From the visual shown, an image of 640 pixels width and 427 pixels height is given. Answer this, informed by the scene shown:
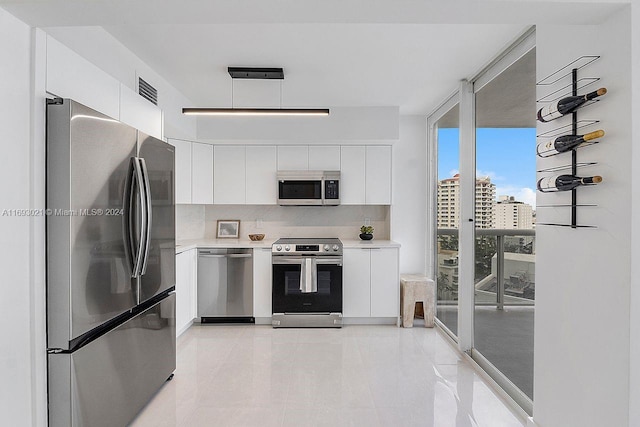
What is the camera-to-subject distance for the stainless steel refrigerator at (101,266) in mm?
1851

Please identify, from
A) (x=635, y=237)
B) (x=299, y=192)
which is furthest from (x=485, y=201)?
(x=299, y=192)

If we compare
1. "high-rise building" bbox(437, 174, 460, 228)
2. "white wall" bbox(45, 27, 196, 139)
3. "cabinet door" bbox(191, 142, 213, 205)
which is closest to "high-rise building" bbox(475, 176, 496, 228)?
"high-rise building" bbox(437, 174, 460, 228)

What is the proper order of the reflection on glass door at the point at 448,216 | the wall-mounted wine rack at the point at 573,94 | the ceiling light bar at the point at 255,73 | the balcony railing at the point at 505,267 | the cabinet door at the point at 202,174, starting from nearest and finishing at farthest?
the wall-mounted wine rack at the point at 573,94 < the balcony railing at the point at 505,267 < the ceiling light bar at the point at 255,73 < the reflection on glass door at the point at 448,216 < the cabinet door at the point at 202,174

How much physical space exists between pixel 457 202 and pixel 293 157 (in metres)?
2.08

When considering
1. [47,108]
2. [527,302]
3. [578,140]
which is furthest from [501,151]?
[47,108]

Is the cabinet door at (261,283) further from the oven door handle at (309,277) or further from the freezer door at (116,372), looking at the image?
the freezer door at (116,372)

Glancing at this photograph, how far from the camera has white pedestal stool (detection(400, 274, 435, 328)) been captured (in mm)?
4703

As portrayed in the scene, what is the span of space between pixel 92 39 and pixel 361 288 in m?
3.56

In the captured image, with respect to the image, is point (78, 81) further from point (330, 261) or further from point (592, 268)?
point (330, 261)

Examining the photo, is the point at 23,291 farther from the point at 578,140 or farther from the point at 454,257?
the point at 454,257

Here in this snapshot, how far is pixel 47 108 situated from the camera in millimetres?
1847

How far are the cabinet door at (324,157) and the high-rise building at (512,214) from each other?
233 cm

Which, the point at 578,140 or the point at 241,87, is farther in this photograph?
the point at 241,87

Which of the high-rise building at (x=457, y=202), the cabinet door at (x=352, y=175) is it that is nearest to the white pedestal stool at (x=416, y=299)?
the high-rise building at (x=457, y=202)
